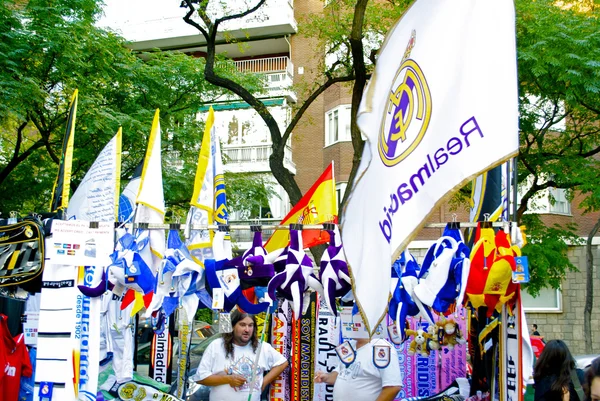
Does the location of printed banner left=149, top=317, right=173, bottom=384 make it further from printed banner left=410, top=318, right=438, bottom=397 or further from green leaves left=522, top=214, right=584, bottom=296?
green leaves left=522, top=214, right=584, bottom=296

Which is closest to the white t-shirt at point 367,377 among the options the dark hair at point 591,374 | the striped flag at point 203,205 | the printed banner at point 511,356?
the printed banner at point 511,356

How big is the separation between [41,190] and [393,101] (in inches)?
488

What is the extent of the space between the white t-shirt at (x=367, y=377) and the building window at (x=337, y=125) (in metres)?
18.4

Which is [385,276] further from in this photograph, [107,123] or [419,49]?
[107,123]

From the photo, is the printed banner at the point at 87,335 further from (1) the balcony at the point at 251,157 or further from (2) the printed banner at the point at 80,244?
(1) the balcony at the point at 251,157

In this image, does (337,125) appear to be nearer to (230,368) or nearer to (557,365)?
(230,368)

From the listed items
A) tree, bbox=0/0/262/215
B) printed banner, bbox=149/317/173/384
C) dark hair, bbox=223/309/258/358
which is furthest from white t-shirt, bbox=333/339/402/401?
tree, bbox=0/0/262/215

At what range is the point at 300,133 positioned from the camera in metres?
24.6

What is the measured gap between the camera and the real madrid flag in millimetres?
3443

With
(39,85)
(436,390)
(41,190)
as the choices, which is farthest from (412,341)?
(41,190)

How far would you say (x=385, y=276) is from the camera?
355 cm

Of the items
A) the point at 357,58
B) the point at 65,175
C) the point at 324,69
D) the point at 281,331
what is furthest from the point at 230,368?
the point at 324,69

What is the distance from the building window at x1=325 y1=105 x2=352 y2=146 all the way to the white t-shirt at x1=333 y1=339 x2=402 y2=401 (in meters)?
18.4

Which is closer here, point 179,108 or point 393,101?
point 393,101
